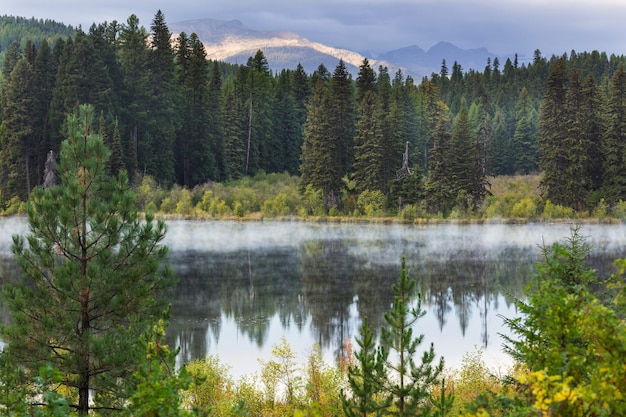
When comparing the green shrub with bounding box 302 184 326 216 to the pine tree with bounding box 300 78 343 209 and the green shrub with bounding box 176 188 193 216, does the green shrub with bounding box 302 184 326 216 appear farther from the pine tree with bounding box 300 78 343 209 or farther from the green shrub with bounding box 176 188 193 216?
the green shrub with bounding box 176 188 193 216

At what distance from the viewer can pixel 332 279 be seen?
3419cm

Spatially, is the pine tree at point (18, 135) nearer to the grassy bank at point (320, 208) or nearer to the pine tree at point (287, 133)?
the grassy bank at point (320, 208)

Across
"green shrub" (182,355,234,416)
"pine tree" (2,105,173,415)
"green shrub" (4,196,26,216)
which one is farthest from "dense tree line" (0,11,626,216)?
"pine tree" (2,105,173,415)

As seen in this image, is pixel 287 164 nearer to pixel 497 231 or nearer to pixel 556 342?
pixel 497 231

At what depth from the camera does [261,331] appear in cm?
2530

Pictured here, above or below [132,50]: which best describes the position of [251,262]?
below

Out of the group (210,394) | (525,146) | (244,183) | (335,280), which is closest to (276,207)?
(244,183)

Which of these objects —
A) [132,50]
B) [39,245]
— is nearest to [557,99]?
[132,50]

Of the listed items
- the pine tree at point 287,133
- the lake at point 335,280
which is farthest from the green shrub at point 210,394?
the pine tree at point 287,133

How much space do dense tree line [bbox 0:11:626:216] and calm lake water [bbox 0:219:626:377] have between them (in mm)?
4523

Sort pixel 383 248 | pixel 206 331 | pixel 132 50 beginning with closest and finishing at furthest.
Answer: pixel 206 331
pixel 383 248
pixel 132 50

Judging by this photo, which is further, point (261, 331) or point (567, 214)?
point (567, 214)

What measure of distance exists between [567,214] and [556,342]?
5056 centimetres

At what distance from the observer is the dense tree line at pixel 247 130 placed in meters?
54.2
